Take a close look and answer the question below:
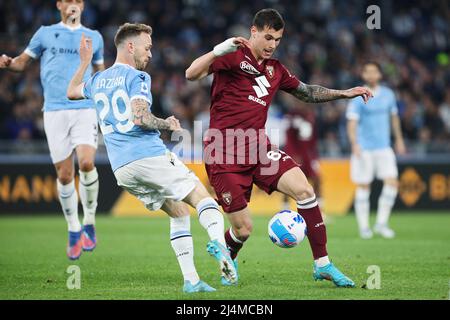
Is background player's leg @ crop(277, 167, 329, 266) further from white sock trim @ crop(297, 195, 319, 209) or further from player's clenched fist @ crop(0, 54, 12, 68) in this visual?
player's clenched fist @ crop(0, 54, 12, 68)

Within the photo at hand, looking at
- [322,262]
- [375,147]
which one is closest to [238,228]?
[322,262]

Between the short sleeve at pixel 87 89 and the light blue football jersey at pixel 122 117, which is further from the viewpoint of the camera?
the short sleeve at pixel 87 89

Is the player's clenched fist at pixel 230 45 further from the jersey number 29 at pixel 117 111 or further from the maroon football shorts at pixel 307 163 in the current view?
the maroon football shorts at pixel 307 163

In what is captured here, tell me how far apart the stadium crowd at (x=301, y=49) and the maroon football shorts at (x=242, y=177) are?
1215 cm

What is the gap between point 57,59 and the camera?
10430 millimetres

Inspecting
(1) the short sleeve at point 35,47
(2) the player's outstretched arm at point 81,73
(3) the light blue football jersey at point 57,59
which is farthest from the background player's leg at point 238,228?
(1) the short sleeve at point 35,47

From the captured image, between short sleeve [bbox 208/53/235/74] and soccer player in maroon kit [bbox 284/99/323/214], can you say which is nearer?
short sleeve [bbox 208/53/235/74]

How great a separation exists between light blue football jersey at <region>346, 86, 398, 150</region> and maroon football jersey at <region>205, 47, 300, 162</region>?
20.5 feet

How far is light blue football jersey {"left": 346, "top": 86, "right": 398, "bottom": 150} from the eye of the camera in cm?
1456

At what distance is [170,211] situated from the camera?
7637mm

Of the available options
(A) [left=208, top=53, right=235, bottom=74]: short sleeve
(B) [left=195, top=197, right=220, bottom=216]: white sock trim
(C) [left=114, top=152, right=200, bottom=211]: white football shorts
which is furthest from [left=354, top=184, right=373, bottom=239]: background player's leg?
(C) [left=114, top=152, right=200, bottom=211]: white football shorts

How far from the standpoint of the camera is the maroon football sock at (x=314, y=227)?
317 inches
